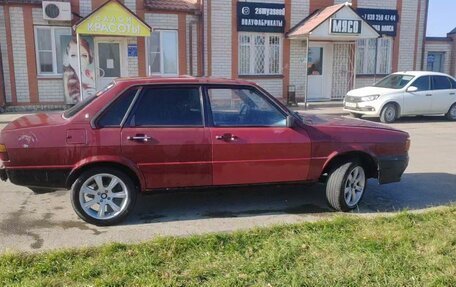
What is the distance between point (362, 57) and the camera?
790 inches

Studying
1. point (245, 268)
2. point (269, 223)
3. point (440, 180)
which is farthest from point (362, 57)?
point (245, 268)

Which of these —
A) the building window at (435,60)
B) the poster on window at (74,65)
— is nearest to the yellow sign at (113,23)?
the poster on window at (74,65)

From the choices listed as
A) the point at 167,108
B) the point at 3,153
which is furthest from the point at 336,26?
the point at 3,153

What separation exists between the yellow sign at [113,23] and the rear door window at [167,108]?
10.8 m

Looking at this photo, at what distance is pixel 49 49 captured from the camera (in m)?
15.7

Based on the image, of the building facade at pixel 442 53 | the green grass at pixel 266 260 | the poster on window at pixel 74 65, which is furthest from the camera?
the building facade at pixel 442 53

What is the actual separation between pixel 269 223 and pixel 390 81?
11.6 m

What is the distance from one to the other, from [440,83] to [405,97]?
1751mm

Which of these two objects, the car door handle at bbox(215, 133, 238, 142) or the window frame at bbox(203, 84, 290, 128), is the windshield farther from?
the car door handle at bbox(215, 133, 238, 142)

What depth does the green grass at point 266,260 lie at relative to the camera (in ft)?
11.5

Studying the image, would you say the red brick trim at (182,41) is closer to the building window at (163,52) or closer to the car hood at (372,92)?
the building window at (163,52)

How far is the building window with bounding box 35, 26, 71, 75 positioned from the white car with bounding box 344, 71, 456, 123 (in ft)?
33.1

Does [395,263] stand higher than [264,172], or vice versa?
[264,172]

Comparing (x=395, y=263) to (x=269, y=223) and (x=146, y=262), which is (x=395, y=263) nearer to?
(x=269, y=223)
